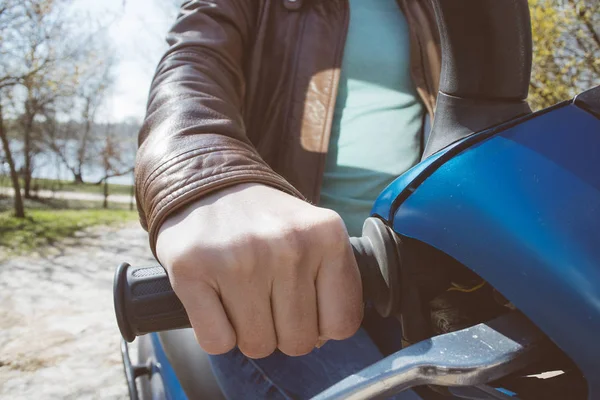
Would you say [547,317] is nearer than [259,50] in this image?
Yes

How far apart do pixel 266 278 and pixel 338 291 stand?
77 mm

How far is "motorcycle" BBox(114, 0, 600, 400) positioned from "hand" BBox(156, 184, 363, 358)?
3 centimetres

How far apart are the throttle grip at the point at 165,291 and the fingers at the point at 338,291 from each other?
19 millimetres

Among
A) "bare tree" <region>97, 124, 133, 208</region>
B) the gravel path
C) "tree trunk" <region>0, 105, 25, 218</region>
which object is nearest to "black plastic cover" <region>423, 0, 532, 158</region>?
the gravel path

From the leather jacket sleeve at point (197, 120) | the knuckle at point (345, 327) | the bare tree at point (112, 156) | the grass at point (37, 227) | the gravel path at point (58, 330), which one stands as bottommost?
the bare tree at point (112, 156)

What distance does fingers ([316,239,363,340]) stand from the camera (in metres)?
0.53

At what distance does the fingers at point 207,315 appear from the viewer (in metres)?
0.51

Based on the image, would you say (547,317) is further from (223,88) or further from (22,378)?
(22,378)

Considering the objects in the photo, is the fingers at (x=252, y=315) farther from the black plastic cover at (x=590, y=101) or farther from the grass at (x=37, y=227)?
the grass at (x=37, y=227)

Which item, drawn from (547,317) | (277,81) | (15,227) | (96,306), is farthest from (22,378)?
(15,227)

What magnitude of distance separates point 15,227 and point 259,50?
10643mm

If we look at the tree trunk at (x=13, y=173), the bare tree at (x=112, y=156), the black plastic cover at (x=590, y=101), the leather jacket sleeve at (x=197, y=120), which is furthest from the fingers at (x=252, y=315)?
the bare tree at (x=112, y=156)

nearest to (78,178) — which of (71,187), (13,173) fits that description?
(71,187)

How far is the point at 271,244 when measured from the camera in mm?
515
